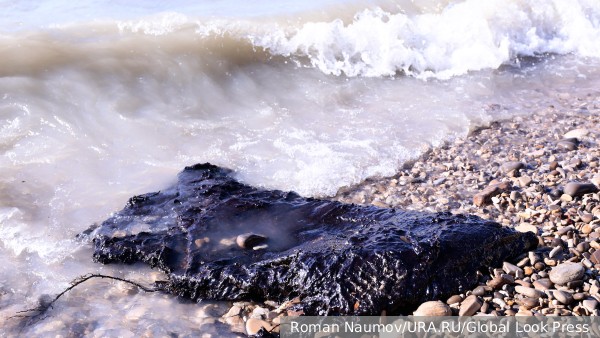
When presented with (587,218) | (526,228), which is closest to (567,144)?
(587,218)

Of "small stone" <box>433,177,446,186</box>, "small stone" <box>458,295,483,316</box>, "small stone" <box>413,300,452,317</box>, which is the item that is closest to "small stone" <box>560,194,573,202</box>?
"small stone" <box>433,177,446,186</box>

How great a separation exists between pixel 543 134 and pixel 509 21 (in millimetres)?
4546

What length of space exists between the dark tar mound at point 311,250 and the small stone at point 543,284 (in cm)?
29

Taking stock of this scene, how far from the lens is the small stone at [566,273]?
3.15 metres

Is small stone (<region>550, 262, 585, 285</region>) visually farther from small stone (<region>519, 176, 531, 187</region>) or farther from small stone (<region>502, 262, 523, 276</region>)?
small stone (<region>519, 176, 531, 187</region>)

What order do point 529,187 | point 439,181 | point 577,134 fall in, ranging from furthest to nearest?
point 577,134, point 439,181, point 529,187

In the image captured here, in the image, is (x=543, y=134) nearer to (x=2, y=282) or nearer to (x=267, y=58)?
(x=267, y=58)

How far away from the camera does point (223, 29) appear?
838 centimetres

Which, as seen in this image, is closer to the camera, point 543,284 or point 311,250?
point 543,284

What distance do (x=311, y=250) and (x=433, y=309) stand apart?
2.85ft

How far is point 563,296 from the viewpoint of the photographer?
3033 millimetres

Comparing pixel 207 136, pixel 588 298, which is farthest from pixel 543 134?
pixel 207 136

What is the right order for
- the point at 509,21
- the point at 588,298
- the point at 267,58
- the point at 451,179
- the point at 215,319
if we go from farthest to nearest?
the point at 509,21 → the point at 267,58 → the point at 451,179 → the point at 215,319 → the point at 588,298

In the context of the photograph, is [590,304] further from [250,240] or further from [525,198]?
[250,240]
